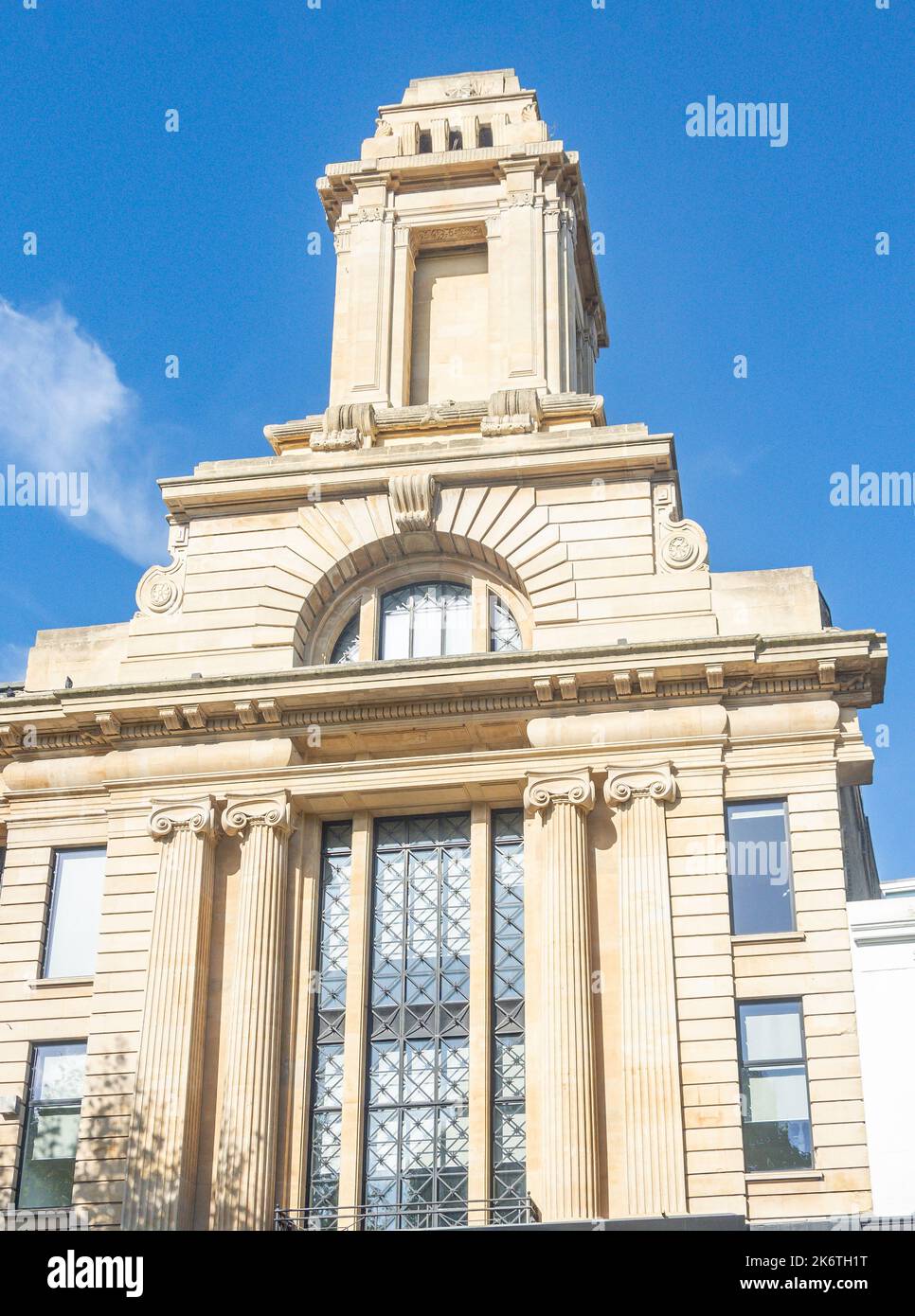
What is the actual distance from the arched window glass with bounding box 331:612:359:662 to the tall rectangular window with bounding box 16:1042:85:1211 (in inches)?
331

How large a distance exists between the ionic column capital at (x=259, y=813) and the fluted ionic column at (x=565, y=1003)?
13.8ft

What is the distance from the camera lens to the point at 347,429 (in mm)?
37344

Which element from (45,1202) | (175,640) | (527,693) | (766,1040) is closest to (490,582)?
(527,693)

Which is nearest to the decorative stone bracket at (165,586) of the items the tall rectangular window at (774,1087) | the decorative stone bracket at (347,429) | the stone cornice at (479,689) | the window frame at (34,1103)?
the stone cornice at (479,689)

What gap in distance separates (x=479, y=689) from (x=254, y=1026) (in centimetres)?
682

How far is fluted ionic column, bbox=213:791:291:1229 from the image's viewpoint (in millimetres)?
28844

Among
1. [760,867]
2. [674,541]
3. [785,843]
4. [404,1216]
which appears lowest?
[404,1216]

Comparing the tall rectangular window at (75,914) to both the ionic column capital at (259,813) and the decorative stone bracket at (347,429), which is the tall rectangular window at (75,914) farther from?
the decorative stone bracket at (347,429)

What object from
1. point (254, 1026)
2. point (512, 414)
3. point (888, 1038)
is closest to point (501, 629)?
point (512, 414)

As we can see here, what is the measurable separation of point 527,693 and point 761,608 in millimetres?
4512

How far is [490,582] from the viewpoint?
1359 inches

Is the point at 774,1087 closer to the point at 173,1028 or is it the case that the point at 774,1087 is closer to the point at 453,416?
the point at 173,1028

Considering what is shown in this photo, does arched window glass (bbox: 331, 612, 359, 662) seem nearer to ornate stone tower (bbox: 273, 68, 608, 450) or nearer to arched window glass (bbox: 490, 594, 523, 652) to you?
arched window glass (bbox: 490, 594, 523, 652)

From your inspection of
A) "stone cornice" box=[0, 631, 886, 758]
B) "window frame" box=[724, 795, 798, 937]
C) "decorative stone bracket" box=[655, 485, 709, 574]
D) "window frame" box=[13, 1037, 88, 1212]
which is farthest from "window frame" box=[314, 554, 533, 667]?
"window frame" box=[13, 1037, 88, 1212]
